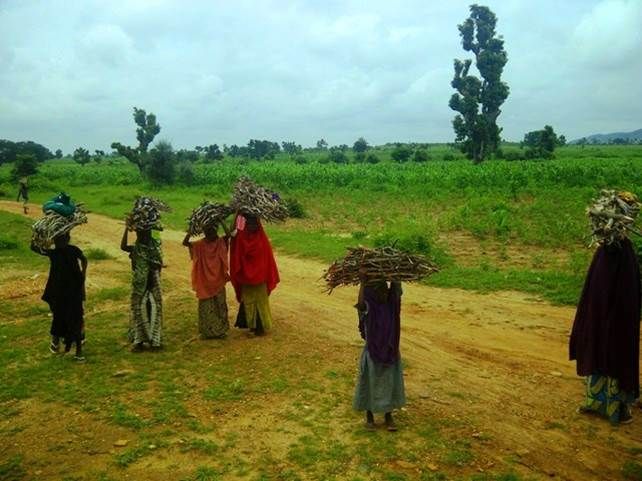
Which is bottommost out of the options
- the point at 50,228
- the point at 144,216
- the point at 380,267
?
the point at 380,267

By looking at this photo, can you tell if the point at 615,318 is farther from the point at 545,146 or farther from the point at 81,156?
the point at 81,156

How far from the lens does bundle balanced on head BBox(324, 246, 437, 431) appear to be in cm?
551

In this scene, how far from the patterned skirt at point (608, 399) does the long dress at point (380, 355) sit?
1.92m

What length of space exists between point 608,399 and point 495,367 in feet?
5.50

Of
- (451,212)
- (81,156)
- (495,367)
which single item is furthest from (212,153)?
(495,367)

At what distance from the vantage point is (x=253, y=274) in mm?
8359

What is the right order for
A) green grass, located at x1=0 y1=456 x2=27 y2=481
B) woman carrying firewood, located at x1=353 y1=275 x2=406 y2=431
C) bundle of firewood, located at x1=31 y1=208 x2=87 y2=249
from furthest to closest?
bundle of firewood, located at x1=31 y1=208 x2=87 y2=249 → woman carrying firewood, located at x1=353 y1=275 x2=406 y2=431 → green grass, located at x1=0 y1=456 x2=27 y2=481

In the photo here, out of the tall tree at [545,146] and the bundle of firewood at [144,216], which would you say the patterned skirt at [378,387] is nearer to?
the bundle of firewood at [144,216]

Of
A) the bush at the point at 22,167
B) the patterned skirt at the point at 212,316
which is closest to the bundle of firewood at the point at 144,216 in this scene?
the patterned skirt at the point at 212,316

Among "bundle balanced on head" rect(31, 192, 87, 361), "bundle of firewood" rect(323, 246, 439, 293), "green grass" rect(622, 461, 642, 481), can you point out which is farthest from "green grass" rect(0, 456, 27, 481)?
"green grass" rect(622, 461, 642, 481)

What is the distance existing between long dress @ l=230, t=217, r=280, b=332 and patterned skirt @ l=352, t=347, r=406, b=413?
119 inches

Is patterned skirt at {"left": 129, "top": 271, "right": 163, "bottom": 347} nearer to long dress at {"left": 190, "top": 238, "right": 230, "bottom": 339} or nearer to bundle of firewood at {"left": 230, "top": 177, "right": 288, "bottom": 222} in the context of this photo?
long dress at {"left": 190, "top": 238, "right": 230, "bottom": 339}

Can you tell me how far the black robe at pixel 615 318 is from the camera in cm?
575

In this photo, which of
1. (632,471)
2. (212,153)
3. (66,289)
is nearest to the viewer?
(632,471)
